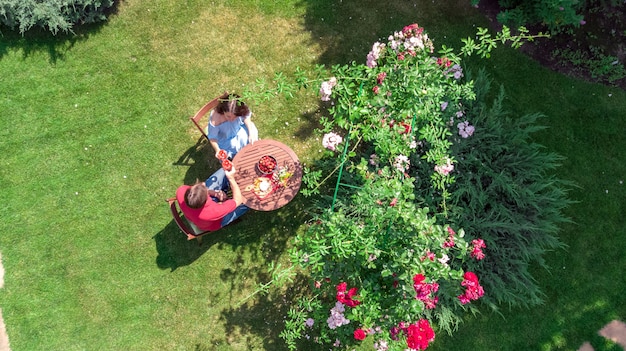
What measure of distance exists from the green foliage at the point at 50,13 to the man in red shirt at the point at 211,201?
3.60 metres

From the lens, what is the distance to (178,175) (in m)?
7.12


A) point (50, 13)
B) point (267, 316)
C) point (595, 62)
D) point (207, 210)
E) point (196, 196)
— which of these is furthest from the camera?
point (595, 62)

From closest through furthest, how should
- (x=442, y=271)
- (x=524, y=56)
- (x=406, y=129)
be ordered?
(x=442, y=271) < (x=406, y=129) < (x=524, y=56)

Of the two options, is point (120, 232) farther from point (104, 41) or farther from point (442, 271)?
point (442, 271)

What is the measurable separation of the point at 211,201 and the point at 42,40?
4420 mm

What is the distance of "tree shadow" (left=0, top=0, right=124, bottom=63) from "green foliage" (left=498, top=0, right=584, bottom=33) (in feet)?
23.7

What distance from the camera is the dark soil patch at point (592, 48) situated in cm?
746

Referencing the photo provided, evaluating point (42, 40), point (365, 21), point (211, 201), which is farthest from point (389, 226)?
point (42, 40)

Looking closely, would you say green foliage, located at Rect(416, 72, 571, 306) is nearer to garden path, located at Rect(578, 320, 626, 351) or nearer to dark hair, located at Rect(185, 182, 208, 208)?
garden path, located at Rect(578, 320, 626, 351)

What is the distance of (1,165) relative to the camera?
6965 millimetres

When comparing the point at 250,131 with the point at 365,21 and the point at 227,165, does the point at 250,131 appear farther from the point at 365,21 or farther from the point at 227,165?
the point at 365,21

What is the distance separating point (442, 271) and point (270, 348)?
389cm

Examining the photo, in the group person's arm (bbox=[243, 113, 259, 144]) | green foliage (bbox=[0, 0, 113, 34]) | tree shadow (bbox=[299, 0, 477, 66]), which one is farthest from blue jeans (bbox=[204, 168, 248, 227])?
green foliage (bbox=[0, 0, 113, 34])

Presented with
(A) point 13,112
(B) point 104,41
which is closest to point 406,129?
(B) point 104,41
